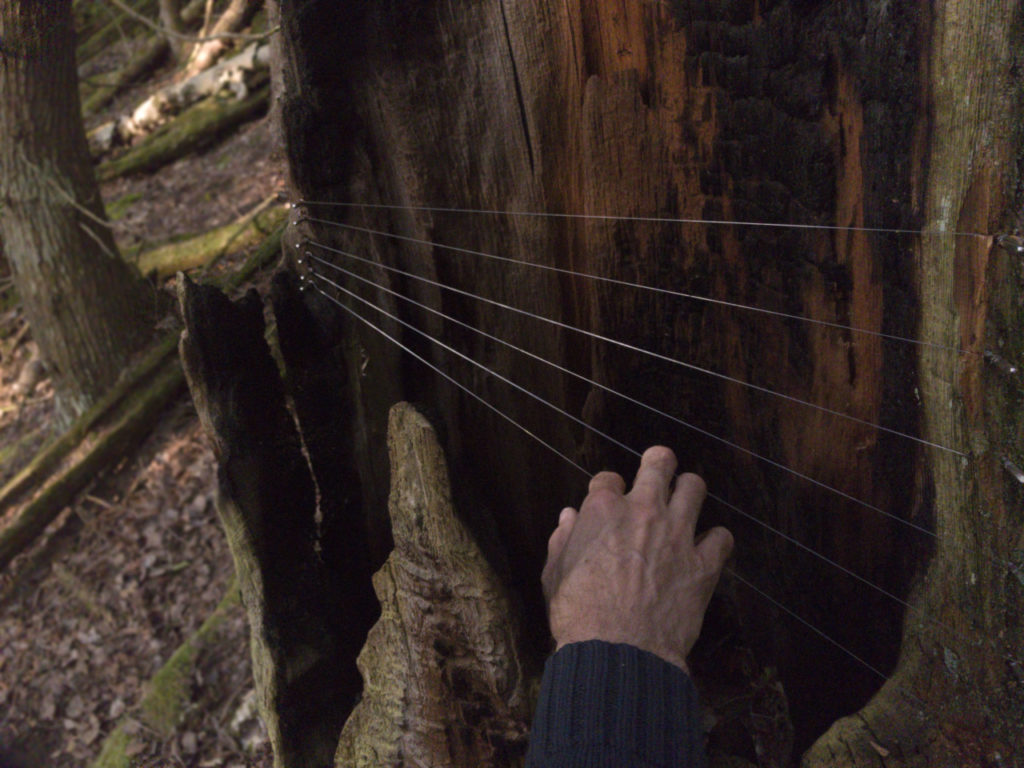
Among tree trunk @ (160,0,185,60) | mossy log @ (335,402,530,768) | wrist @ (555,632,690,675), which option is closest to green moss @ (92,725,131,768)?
mossy log @ (335,402,530,768)

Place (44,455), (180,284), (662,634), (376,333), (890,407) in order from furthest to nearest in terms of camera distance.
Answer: (44,455)
(376,333)
(180,284)
(890,407)
(662,634)

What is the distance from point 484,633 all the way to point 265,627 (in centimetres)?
71

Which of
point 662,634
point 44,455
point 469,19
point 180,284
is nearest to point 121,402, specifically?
point 44,455

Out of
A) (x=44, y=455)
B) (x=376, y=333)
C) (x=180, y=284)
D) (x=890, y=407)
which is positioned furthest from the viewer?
(x=44, y=455)

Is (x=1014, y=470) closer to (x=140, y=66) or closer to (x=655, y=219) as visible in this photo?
(x=655, y=219)

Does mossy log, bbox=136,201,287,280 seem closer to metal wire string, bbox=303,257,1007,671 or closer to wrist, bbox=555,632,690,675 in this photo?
metal wire string, bbox=303,257,1007,671

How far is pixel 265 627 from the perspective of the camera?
76.2 inches

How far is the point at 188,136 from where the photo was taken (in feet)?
27.5

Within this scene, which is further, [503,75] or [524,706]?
[503,75]

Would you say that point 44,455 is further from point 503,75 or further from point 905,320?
point 905,320

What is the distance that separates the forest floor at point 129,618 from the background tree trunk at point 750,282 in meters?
1.58

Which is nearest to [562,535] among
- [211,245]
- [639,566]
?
[639,566]

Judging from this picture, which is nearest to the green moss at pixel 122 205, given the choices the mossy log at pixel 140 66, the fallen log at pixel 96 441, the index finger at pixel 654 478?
the fallen log at pixel 96 441

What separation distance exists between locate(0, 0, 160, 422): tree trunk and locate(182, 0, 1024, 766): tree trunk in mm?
3671
